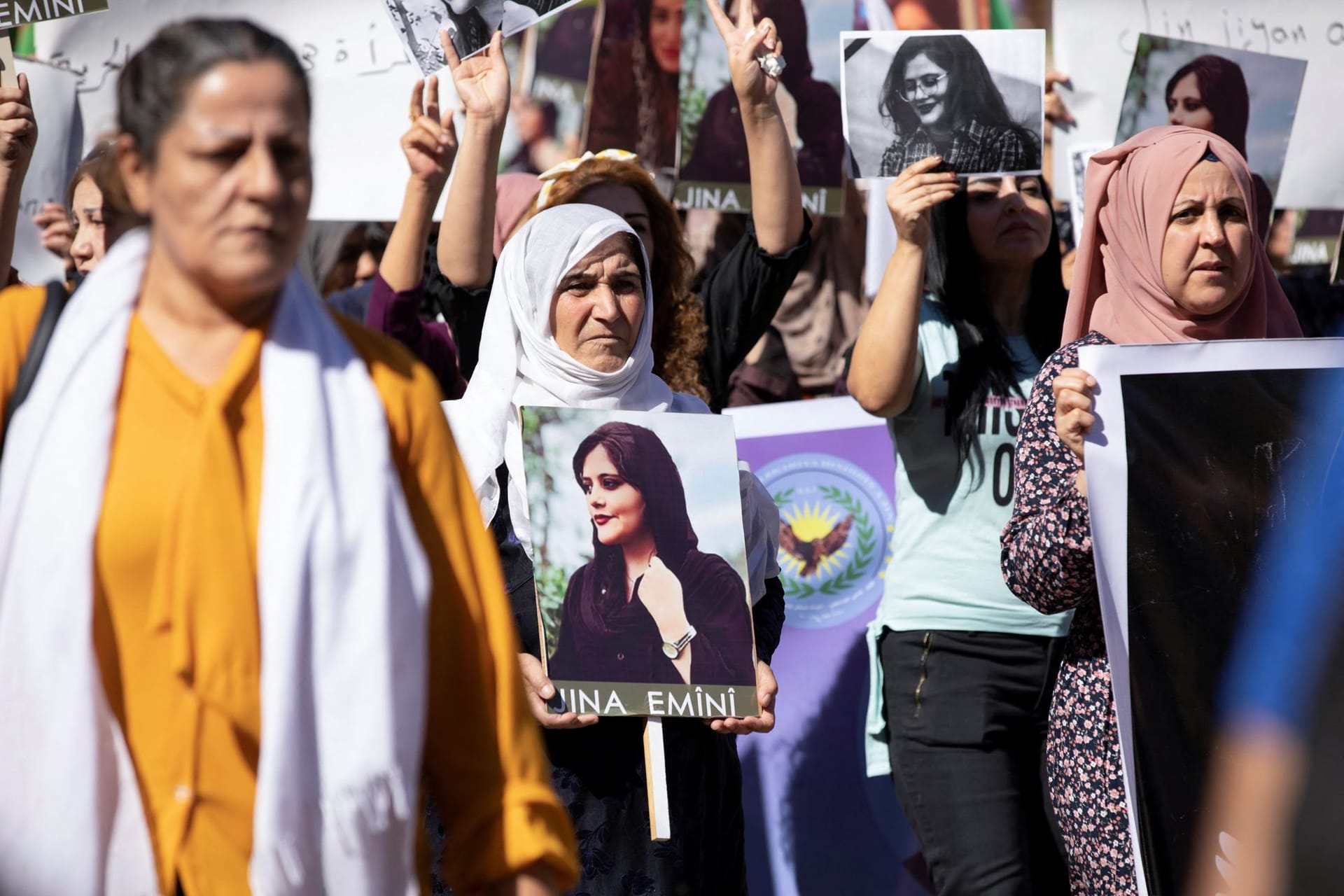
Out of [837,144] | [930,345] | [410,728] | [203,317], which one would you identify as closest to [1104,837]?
[930,345]

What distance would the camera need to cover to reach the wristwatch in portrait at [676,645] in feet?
9.82

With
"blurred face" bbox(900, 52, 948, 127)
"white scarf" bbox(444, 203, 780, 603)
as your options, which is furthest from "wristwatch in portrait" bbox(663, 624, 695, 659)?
"blurred face" bbox(900, 52, 948, 127)

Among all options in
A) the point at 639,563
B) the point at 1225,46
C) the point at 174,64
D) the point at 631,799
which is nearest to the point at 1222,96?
the point at 1225,46

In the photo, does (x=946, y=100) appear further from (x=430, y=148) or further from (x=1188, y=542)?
(x=1188, y=542)

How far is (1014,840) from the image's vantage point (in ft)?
11.4

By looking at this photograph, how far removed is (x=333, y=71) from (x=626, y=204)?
152 cm

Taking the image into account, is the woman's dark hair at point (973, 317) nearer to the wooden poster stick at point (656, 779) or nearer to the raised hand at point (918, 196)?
the raised hand at point (918, 196)

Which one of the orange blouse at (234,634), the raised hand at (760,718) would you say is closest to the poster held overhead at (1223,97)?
the raised hand at (760,718)

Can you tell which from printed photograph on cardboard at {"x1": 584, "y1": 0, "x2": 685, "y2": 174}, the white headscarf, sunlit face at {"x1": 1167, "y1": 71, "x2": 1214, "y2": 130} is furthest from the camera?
printed photograph on cardboard at {"x1": 584, "y1": 0, "x2": 685, "y2": 174}

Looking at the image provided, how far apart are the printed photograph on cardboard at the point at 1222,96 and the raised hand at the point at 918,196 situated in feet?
3.69

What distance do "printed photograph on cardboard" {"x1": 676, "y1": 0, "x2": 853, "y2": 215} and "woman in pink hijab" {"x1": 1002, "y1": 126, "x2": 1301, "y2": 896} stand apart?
4.53 ft

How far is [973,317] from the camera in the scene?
3885mm

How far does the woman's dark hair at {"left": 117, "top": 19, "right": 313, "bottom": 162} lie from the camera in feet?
6.03

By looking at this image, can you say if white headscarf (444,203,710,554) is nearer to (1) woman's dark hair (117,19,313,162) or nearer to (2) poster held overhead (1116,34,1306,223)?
(1) woman's dark hair (117,19,313,162)
